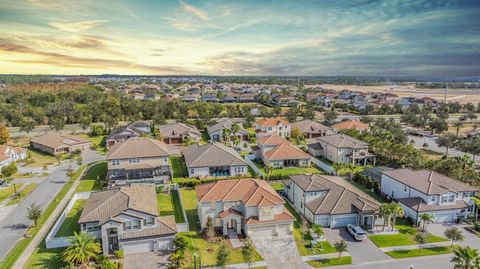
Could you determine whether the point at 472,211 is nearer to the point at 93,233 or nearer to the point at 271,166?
the point at 271,166

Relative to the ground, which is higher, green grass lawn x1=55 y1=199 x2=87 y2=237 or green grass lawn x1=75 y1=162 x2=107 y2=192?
green grass lawn x1=75 y1=162 x2=107 y2=192

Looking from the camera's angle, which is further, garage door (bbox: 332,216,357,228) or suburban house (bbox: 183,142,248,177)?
suburban house (bbox: 183,142,248,177)

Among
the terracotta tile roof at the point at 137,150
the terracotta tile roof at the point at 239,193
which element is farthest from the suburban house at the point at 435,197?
the terracotta tile roof at the point at 137,150

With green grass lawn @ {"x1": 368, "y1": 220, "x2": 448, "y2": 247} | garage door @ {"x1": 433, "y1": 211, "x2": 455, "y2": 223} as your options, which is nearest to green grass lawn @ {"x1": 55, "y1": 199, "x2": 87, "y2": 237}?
green grass lawn @ {"x1": 368, "y1": 220, "x2": 448, "y2": 247}

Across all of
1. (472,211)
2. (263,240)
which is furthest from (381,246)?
(472,211)

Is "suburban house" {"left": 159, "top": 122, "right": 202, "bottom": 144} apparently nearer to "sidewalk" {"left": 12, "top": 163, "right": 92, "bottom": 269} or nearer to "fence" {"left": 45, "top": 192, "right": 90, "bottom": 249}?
"sidewalk" {"left": 12, "top": 163, "right": 92, "bottom": 269}

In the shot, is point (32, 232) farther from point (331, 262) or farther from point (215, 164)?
point (331, 262)

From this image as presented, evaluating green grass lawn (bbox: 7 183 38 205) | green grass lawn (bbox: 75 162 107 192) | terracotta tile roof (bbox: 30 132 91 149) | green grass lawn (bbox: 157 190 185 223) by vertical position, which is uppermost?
terracotta tile roof (bbox: 30 132 91 149)
